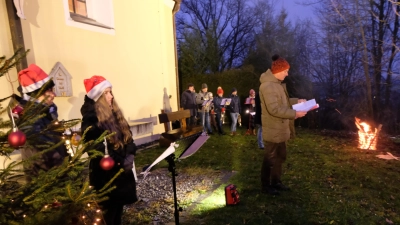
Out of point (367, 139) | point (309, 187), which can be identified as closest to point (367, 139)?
point (367, 139)

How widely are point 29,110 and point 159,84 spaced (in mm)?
8444

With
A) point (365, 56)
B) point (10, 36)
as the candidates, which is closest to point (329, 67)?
point (365, 56)

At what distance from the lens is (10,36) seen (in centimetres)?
541

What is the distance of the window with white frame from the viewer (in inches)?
291

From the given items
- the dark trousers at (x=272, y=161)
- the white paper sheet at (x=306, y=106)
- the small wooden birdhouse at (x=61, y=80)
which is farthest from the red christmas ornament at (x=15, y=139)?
the small wooden birdhouse at (x=61, y=80)

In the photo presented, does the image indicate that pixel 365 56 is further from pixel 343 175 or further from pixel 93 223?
pixel 93 223

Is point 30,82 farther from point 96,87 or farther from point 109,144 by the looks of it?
point 109,144

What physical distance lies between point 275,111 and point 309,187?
1.82m

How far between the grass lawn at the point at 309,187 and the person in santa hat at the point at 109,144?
72 cm

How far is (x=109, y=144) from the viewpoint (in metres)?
2.82

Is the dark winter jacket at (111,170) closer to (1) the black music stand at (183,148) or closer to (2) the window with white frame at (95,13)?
(1) the black music stand at (183,148)

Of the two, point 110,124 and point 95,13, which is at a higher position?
point 95,13

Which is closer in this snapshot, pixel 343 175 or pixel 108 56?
pixel 343 175

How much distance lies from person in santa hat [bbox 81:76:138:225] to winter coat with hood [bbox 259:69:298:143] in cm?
213
